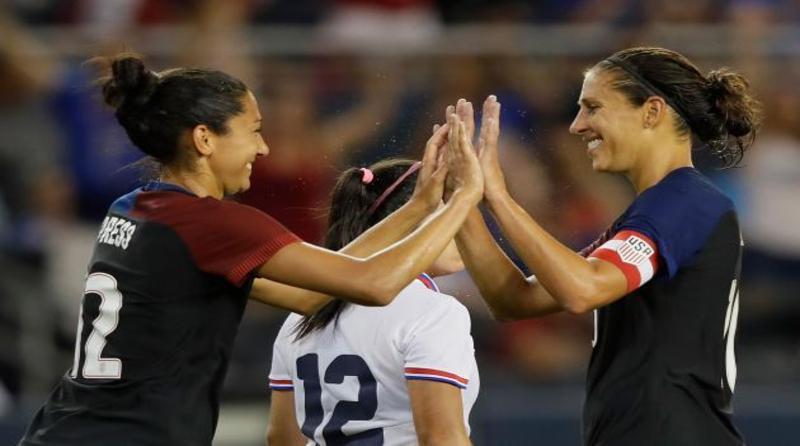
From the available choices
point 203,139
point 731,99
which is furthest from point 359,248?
point 731,99

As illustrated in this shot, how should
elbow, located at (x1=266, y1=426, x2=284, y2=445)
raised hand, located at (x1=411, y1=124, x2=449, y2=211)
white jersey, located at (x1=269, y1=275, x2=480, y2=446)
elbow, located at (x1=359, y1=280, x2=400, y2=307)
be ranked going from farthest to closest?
elbow, located at (x1=266, y1=426, x2=284, y2=445)
raised hand, located at (x1=411, y1=124, x2=449, y2=211)
white jersey, located at (x1=269, y1=275, x2=480, y2=446)
elbow, located at (x1=359, y1=280, x2=400, y2=307)

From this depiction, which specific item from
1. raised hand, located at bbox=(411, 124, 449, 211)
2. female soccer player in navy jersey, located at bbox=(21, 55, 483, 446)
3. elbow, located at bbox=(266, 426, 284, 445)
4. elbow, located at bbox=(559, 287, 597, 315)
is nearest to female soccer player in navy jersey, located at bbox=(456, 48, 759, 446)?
elbow, located at bbox=(559, 287, 597, 315)

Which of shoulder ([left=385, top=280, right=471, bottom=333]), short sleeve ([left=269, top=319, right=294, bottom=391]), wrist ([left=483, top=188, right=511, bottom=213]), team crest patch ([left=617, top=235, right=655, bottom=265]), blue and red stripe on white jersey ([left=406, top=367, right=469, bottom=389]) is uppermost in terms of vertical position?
wrist ([left=483, top=188, right=511, bottom=213])

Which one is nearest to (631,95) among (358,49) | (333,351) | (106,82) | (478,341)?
(333,351)

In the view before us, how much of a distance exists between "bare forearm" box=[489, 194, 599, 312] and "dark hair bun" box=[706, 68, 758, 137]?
2.14 feet

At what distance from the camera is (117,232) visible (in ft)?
12.2

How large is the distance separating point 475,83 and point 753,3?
1.94m

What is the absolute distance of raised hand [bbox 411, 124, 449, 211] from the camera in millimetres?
4090

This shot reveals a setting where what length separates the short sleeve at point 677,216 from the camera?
3732mm

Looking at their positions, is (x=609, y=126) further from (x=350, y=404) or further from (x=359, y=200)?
(x=350, y=404)

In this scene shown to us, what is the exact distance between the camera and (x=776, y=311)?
771cm

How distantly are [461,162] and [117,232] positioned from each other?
0.97 meters

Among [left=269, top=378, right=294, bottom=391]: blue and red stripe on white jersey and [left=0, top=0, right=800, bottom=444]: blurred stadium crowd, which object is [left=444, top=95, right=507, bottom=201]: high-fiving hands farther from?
[left=0, top=0, right=800, bottom=444]: blurred stadium crowd

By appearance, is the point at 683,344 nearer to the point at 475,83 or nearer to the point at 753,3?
the point at 475,83
